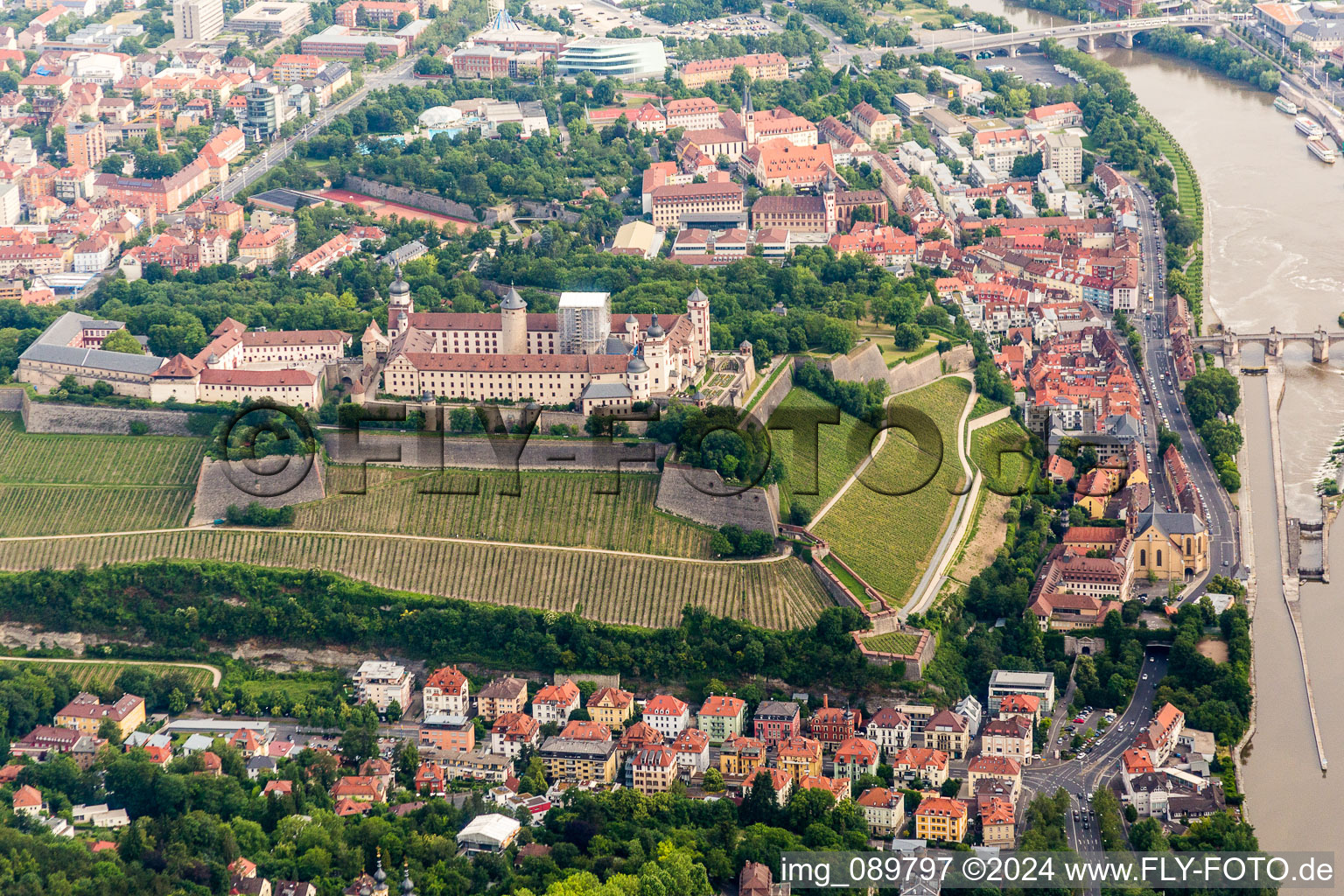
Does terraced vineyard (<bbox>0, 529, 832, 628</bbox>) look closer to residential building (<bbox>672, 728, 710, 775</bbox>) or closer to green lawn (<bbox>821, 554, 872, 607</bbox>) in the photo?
green lawn (<bbox>821, 554, 872, 607</bbox>)

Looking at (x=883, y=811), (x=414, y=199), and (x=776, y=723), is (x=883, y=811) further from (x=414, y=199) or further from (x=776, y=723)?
(x=414, y=199)

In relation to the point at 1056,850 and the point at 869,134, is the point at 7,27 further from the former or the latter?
the point at 1056,850

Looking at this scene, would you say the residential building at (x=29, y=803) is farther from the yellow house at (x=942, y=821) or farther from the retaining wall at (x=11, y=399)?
the yellow house at (x=942, y=821)

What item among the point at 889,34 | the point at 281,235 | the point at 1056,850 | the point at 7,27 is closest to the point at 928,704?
the point at 1056,850

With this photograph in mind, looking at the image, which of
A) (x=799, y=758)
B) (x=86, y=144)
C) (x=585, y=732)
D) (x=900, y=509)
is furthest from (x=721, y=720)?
(x=86, y=144)

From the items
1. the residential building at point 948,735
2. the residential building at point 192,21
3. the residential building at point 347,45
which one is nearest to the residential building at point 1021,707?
the residential building at point 948,735

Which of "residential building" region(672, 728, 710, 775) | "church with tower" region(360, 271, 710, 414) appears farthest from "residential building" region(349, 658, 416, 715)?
"church with tower" region(360, 271, 710, 414)
